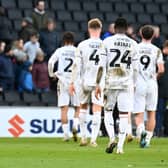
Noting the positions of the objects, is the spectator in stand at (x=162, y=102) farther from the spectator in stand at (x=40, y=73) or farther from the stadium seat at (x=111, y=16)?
the stadium seat at (x=111, y=16)

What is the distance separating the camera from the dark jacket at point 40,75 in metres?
25.6

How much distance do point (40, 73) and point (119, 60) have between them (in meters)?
9.49

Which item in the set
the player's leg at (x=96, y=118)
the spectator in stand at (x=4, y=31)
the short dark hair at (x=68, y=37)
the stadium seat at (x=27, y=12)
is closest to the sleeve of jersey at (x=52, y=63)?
the short dark hair at (x=68, y=37)

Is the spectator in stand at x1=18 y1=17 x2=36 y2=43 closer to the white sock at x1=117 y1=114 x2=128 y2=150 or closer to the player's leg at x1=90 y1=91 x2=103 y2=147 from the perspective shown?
the player's leg at x1=90 y1=91 x2=103 y2=147

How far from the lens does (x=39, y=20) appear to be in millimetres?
27734

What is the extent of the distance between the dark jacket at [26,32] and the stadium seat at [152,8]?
6016 millimetres

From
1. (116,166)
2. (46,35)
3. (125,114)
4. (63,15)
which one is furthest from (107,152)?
(63,15)

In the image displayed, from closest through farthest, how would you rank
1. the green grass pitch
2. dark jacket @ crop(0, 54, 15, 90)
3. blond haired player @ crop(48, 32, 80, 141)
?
the green grass pitch, blond haired player @ crop(48, 32, 80, 141), dark jacket @ crop(0, 54, 15, 90)

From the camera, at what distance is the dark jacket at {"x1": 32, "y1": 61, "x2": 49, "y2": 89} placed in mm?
25562

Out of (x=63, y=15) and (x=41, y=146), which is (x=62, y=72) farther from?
(x=63, y=15)

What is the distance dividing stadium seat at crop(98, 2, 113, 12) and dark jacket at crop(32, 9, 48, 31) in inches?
144

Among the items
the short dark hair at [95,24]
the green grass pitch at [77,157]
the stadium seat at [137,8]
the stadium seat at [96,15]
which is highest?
A: the stadium seat at [137,8]

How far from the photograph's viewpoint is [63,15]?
3009cm

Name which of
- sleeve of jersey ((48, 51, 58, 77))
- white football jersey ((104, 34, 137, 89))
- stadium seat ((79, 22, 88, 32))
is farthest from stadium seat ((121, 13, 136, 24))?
white football jersey ((104, 34, 137, 89))
